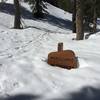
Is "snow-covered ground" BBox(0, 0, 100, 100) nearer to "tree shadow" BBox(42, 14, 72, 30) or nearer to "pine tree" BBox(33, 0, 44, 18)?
"tree shadow" BBox(42, 14, 72, 30)

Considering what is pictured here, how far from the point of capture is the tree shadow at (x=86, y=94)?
6.72 m

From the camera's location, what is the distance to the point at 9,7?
3628 cm

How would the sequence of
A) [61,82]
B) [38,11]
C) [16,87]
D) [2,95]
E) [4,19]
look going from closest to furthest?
[2,95] < [16,87] < [61,82] < [4,19] < [38,11]

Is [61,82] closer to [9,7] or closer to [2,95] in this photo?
[2,95]

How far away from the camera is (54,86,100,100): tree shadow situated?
672cm

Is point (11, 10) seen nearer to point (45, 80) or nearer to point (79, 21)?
point (79, 21)

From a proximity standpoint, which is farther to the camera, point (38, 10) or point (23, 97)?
point (38, 10)

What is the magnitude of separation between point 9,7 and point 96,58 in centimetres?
2709

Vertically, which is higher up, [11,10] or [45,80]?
[11,10]

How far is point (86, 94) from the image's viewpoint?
6938mm

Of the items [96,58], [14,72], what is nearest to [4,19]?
[96,58]

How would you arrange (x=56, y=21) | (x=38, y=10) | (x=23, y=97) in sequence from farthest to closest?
(x=38, y=10)
(x=56, y=21)
(x=23, y=97)

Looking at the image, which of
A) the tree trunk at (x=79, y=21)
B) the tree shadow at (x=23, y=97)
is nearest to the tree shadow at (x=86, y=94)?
the tree shadow at (x=23, y=97)

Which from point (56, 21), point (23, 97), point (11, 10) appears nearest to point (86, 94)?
point (23, 97)
